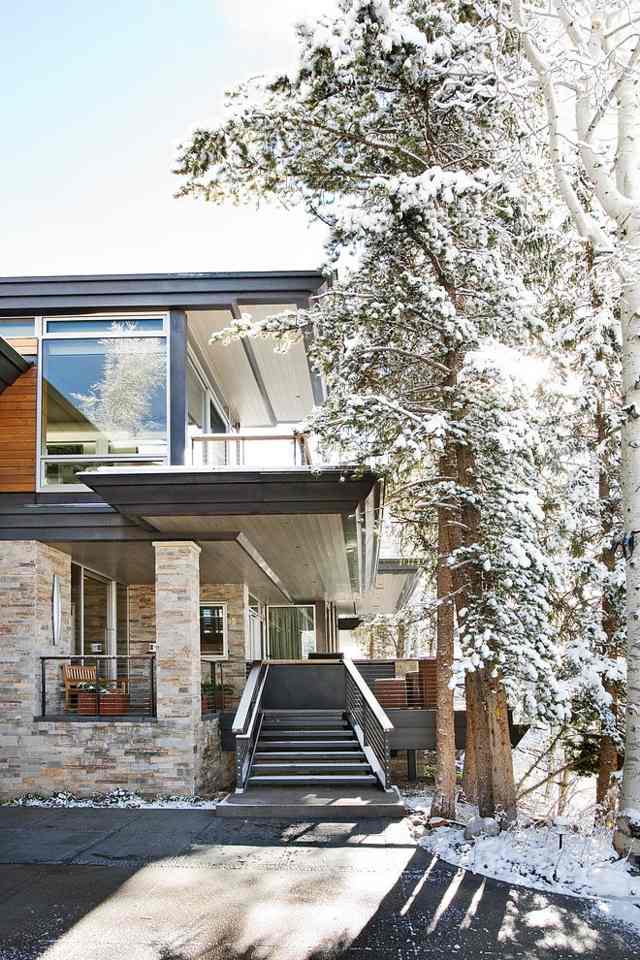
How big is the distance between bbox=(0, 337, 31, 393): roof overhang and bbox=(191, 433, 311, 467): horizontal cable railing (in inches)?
103

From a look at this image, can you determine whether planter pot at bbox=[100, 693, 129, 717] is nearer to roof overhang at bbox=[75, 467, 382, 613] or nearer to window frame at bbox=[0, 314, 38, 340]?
roof overhang at bbox=[75, 467, 382, 613]

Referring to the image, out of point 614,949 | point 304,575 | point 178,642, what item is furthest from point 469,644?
point 304,575

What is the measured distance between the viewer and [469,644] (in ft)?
28.1

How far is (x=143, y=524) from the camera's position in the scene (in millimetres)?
12227

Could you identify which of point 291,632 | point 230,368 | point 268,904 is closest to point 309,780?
point 268,904

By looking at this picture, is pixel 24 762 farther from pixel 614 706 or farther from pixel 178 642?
pixel 614 706

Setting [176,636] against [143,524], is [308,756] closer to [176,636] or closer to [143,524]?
[176,636]

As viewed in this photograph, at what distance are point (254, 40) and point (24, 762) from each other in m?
9.62

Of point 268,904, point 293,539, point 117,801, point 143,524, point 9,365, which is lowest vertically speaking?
point 117,801

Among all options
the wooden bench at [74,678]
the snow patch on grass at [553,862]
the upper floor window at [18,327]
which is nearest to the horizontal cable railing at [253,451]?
the upper floor window at [18,327]

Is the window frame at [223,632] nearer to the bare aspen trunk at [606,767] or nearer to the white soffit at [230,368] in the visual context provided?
the white soffit at [230,368]

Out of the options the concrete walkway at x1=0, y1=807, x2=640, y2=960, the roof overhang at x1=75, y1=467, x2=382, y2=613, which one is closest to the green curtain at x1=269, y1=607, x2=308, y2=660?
the roof overhang at x1=75, y1=467, x2=382, y2=613

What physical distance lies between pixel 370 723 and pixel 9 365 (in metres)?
7.09

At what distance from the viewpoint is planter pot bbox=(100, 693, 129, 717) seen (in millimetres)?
12531
